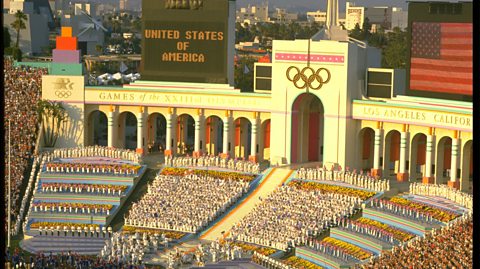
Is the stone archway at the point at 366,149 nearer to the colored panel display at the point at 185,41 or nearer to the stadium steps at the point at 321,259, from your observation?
the colored panel display at the point at 185,41

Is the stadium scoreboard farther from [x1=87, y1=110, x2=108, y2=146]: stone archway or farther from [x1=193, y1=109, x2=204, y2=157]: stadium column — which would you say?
[x1=87, y1=110, x2=108, y2=146]: stone archway

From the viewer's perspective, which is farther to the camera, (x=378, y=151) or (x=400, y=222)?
(x=378, y=151)

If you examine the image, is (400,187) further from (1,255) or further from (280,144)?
(1,255)

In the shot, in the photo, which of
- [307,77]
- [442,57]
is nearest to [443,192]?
[442,57]

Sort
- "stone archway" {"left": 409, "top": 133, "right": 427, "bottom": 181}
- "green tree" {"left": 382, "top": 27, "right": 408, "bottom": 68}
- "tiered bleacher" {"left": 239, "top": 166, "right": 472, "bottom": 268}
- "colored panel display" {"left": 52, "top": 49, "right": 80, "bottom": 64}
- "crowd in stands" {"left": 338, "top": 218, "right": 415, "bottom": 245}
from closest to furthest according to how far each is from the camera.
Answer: "tiered bleacher" {"left": 239, "top": 166, "right": 472, "bottom": 268} < "crowd in stands" {"left": 338, "top": 218, "right": 415, "bottom": 245} < "stone archway" {"left": 409, "top": 133, "right": 427, "bottom": 181} < "colored panel display" {"left": 52, "top": 49, "right": 80, "bottom": 64} < "green tree" {"left": 382, "top": 27, "right": 408, "bottom": 68}

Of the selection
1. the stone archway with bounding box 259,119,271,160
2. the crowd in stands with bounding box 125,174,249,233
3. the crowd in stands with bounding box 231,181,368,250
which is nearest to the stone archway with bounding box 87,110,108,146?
the crowd in stands with bounding box 125,174,249,233

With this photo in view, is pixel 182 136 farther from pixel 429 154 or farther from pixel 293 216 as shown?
pixel 429 154
